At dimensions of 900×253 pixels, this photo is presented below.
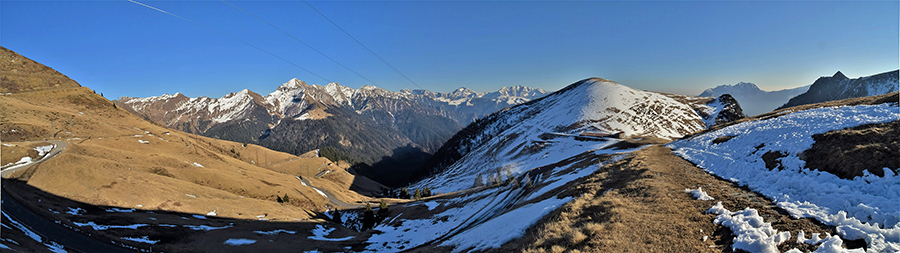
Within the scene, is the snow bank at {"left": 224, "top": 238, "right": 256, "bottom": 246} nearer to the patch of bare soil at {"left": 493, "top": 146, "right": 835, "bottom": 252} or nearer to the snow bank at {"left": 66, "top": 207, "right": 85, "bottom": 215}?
the snow bank at {"left": 66, "top": 207, "right": 85, "bottom": 215}

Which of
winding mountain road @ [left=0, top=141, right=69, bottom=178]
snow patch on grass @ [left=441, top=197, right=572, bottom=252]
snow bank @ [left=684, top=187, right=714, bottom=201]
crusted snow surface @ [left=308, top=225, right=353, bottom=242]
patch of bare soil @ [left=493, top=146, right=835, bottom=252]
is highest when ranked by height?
winding mountain road @ [left=0, top=141, right=69, bottom=178]

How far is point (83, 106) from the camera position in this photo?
111188 millimetres

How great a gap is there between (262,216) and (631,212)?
55554 mm

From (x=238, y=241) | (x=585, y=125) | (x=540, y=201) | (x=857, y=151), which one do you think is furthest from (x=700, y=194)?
(x=585, y=125)

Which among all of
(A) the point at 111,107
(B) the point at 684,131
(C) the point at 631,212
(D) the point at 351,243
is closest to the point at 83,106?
(A) the point at 111,107

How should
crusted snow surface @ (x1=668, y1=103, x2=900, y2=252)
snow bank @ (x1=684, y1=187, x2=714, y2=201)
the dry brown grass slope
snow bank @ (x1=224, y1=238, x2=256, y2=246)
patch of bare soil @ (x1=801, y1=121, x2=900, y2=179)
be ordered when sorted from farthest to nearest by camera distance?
the dry brown grass slope, snow bank @ (x1=224, y1=238, x2=256, y2=246), snow bank @ (x1=684, y1=187, x2=714, y2=201), patch of bare soil @ (x1=801, y1=121, x2=900, y2=179), crusted snow surface @ (x1=668, y1=103, x2=900, y2=252)

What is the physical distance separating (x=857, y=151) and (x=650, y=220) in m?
13.5

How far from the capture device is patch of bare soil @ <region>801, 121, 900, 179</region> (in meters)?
15.3

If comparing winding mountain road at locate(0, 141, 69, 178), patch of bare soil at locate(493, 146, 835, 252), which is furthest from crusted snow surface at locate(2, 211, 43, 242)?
patch of bare soil at locate(493, 146, 835, 252)

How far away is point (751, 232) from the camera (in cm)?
1102

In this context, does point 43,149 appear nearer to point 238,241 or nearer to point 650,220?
point 238,241

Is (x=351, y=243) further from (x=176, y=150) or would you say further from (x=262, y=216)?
(x=176, y=150)

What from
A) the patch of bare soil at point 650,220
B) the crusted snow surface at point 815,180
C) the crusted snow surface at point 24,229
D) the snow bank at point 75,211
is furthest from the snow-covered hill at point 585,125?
the crusted snow surface at point 24,229

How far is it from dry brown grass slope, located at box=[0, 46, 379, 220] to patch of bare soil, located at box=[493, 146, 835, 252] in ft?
170
